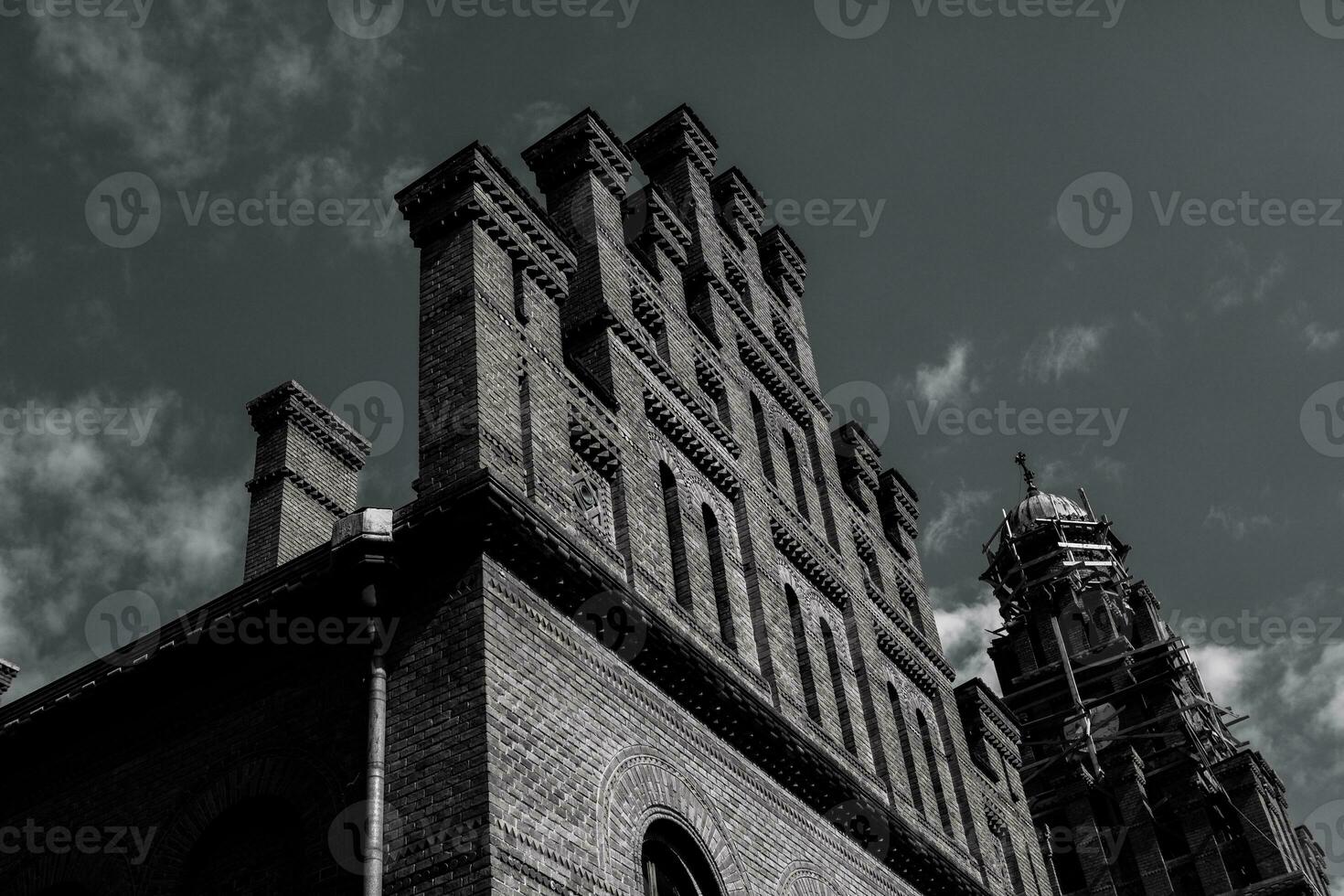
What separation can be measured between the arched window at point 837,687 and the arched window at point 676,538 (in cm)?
376

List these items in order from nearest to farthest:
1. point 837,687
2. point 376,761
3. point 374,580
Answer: point 376,761 → point 374,580 → point 837,687

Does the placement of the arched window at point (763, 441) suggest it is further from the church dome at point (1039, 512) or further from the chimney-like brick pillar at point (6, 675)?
the church dome at point (1039, 512)

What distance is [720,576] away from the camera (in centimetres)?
1722

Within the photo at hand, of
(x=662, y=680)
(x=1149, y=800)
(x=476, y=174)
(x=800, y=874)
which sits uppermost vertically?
(x=1149, y=800)

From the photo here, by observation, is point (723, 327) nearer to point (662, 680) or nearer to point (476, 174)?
point (476, 174)

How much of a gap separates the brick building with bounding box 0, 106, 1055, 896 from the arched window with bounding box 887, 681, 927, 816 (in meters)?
0.04

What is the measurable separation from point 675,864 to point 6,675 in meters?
11.8

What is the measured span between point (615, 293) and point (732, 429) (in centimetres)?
296

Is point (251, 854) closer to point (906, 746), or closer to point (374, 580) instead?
point (374, 580)

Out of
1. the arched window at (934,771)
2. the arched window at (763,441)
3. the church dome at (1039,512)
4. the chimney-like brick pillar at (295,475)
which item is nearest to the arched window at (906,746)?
the arched window at (934,771)

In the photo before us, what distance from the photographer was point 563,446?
14.6m

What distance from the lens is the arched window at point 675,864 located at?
512 inches

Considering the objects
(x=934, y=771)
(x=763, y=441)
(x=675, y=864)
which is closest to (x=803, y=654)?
(x=763, y=441)

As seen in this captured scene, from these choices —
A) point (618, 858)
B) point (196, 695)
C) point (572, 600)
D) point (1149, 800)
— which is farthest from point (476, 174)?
point (1149, 800)
